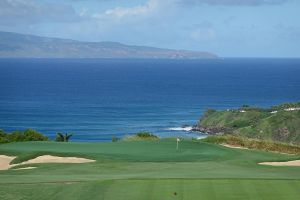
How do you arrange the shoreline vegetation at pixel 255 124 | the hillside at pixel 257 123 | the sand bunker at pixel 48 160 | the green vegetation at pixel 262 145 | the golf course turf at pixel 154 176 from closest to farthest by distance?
1. the golf course turf at pixel 154 176
2. the sand bunker at pixel 48 160
3. the green vegetation at pixel 262 145
4. the shoreline vegetation at pixel 255 124
5. the hillside at pixel 257 123

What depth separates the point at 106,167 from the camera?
21016 millimetres

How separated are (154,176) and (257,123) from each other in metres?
65.6

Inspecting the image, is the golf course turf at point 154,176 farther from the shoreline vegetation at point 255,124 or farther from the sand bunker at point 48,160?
the shoreline vegetation at point 255,124

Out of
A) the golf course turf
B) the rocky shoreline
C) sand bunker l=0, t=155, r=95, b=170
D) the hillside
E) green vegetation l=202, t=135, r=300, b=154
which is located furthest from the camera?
the rocky shoreline

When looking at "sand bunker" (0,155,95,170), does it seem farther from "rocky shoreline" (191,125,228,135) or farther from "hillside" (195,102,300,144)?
"rocky shoreline" (191,125,228,135)

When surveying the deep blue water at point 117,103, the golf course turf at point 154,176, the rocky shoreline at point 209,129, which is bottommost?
the golf course turf at point 154,176

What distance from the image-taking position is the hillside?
75.3 meters

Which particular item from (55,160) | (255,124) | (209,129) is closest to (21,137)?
(55,160)

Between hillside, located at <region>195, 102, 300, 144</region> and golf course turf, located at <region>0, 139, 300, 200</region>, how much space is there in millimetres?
47807

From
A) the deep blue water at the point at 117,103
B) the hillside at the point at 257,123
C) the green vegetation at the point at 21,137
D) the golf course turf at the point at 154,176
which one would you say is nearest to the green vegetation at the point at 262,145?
the golf course turf at the point at 154,176

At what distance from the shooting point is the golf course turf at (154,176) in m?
15.4

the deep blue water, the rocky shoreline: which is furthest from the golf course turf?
the rocky shoreline

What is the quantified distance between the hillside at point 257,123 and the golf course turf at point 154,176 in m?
47.8

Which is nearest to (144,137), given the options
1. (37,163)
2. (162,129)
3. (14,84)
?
(37,163)
